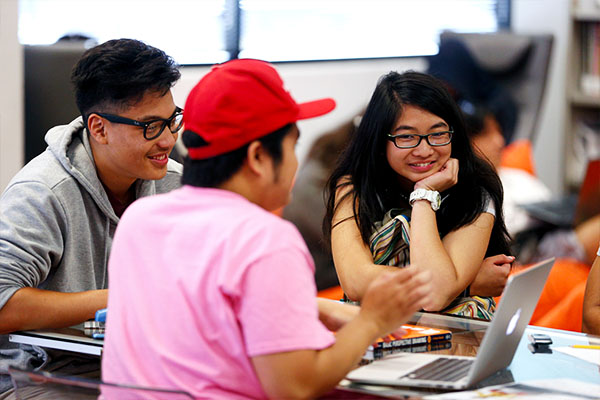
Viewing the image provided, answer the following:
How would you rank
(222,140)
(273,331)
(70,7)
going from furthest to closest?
(70,7), (222,140), (273,331)

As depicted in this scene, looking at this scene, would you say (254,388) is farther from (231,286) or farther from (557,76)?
(557,76)

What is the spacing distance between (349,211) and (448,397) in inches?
32.0

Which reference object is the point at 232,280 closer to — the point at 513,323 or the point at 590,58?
the point at 513,323

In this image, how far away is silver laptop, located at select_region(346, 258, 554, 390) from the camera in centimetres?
134

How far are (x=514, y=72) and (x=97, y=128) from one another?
3.58 metres

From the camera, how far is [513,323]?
1442 mm

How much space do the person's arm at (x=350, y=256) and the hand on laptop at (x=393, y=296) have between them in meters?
0.59

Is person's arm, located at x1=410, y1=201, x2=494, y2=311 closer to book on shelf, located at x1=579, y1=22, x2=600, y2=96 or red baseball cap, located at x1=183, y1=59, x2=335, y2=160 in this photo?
red baseball cap, located at x1=183, y1=59, x2=335, y2=160

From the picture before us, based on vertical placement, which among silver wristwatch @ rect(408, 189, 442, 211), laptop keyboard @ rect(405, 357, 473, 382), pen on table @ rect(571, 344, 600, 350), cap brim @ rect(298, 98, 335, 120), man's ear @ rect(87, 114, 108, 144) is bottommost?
pen on table @ rect(571, 344, 600, 350)

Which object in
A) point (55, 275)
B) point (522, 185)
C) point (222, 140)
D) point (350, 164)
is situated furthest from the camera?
point (522, 185)

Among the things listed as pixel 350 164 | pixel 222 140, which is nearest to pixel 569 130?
pixel 350 164

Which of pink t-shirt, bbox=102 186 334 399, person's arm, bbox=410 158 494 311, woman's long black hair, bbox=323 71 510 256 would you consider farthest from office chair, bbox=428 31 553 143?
pink t-shirt, bbox=102 186 334 399

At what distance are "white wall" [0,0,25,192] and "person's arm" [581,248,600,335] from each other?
1.99 metres

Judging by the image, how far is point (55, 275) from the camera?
6.36 ft
